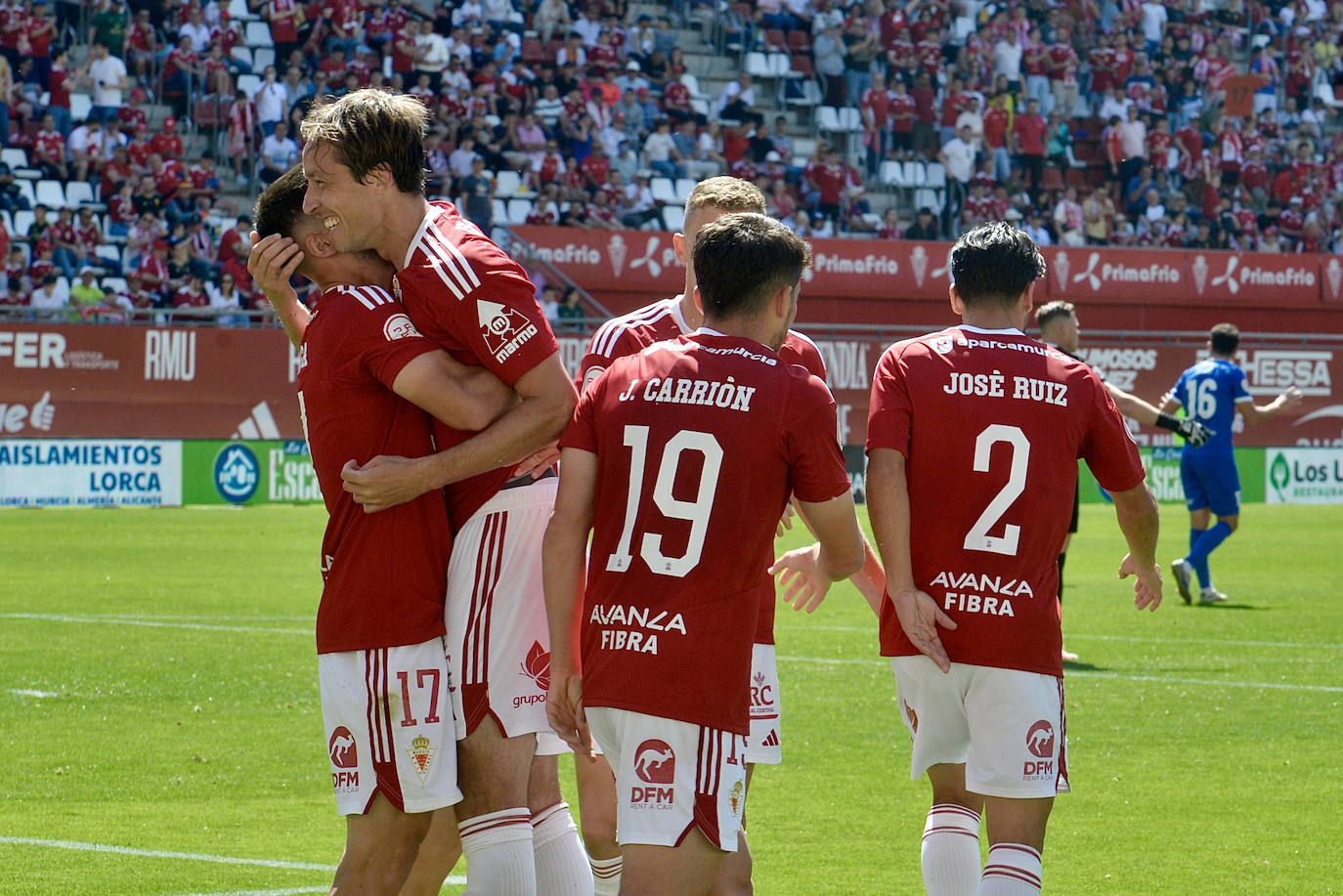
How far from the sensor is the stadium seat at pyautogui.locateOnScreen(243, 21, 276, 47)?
30266mm

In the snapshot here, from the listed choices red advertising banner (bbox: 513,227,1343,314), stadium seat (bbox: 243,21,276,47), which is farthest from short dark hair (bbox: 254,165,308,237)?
stadium seat (bbox: 243,21,276,47)

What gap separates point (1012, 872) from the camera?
4.55 m

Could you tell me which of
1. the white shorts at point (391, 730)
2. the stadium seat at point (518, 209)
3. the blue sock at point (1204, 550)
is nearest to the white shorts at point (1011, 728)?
the white shorts at point (391, 730)

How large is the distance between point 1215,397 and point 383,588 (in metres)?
13.5

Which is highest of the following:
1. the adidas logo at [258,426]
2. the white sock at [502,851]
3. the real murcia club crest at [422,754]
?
the real murcia club crest at [422,754]

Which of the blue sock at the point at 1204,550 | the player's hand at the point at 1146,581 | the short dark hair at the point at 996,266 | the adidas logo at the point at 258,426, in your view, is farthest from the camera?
the adidas logo at the point at 258,426

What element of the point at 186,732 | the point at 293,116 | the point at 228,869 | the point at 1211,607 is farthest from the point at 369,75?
the point at 228,869

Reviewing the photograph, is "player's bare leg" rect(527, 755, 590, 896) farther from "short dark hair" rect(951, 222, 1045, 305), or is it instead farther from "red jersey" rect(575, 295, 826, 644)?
"short dark hair" rect(951, 222, 1045, 305)

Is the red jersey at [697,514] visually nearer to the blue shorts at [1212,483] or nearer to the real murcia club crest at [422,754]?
the real murcia club crest at [422,754]

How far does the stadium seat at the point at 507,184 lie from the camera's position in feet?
99.3

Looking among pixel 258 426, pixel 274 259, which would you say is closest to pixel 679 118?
pixel 258 426

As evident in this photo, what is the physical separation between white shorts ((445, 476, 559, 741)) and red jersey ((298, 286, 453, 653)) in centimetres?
6

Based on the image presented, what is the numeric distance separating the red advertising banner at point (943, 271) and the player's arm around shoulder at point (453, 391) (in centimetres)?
2423

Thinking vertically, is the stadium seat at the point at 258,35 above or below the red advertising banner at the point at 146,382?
above
